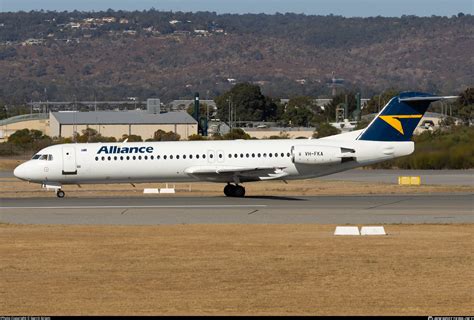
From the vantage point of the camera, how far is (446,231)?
105 ft

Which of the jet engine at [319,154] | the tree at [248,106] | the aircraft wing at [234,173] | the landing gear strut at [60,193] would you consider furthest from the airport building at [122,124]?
the jet engine at [319,154]

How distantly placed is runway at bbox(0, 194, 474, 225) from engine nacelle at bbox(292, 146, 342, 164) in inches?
67.2

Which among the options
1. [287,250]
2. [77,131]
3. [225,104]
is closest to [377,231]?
[287,250]

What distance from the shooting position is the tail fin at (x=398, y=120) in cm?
4769

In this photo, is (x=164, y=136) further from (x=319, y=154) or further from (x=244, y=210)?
(x=244, y=210)

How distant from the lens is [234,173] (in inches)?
1853

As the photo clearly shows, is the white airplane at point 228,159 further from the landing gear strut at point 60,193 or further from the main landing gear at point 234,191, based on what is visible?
the landing gear strut at point 60,193

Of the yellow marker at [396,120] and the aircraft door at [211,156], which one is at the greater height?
the yellow marker at [396,120]

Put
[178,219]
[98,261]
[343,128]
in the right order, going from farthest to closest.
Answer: [343,128] → [178,219] → [98,261]

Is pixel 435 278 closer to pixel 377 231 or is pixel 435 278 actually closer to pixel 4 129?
pixel 377 231

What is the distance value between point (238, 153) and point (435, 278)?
25441mm

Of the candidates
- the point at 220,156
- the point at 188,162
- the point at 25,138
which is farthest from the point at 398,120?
the point at 25,138

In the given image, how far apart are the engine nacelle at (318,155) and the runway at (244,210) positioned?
1.71 meters

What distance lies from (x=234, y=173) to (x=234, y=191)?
1.17m
